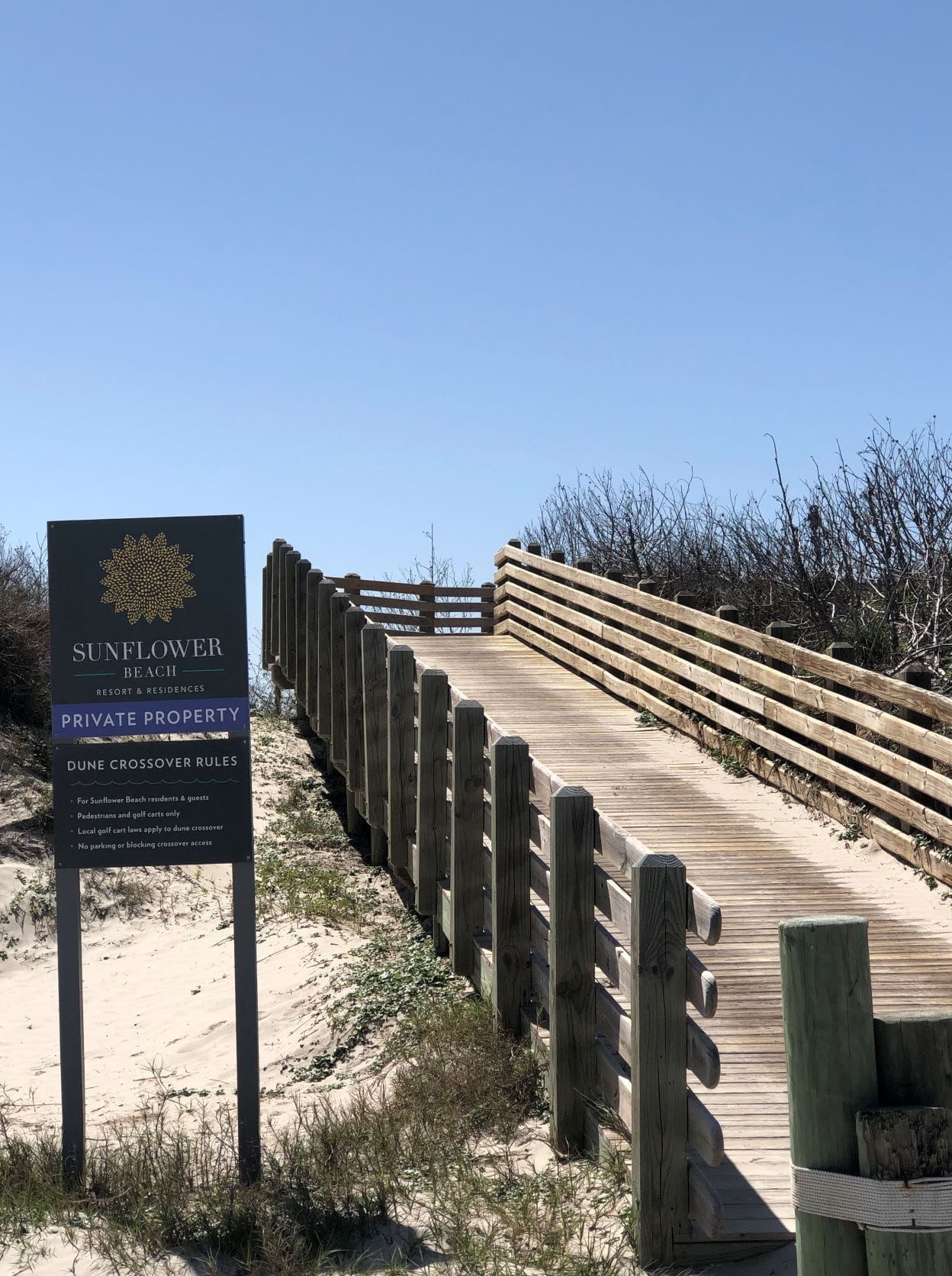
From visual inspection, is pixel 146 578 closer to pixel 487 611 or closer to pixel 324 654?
pixel 324 654

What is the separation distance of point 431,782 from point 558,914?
3.39 m

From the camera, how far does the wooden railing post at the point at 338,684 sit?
519 inches

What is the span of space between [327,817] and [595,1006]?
1044cm

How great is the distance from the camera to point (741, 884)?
8477mm

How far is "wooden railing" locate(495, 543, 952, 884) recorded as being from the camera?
955 cm

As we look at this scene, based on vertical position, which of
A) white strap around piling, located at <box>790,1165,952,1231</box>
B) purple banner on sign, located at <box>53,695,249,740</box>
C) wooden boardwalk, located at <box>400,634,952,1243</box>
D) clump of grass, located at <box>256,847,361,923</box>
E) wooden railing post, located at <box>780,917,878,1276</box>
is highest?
purple banner on sign, located at <box>53,695,249,740</box>

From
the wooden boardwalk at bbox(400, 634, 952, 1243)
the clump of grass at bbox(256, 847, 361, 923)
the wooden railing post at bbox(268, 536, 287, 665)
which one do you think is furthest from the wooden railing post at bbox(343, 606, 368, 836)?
the wooden railing post at bbox(268, 536, 287, 665)

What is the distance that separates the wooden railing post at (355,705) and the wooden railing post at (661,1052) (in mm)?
7443

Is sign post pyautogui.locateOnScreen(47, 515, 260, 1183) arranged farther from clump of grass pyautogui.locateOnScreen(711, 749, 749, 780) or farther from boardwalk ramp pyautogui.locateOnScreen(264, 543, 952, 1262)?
clump of grass pyautogui.locateOnScreen(711, 749, 749, 780)

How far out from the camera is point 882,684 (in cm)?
1016

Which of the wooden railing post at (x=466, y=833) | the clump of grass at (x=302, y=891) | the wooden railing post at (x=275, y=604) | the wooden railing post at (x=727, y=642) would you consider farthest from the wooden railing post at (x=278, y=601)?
the wooden railing post at (x=466, y=833)

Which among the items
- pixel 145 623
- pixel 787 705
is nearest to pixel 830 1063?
pixel 145 623

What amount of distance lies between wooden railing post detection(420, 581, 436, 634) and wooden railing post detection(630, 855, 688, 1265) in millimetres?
19529

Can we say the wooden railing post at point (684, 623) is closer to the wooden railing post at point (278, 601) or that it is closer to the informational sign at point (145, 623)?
the wooden railing post at point (278, 601)
